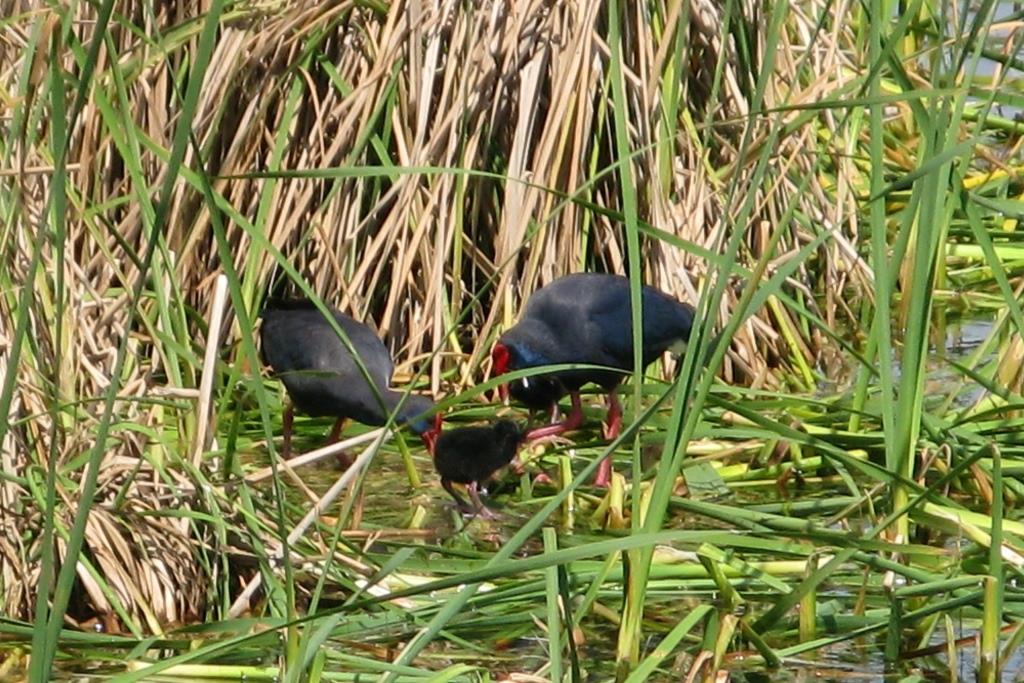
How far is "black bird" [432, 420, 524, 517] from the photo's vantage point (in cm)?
459

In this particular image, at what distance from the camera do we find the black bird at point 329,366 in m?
4.95

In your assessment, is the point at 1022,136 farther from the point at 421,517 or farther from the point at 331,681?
the point at 331,681

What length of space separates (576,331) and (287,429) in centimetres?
86

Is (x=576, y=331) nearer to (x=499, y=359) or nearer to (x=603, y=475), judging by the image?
(x=499, y=359)

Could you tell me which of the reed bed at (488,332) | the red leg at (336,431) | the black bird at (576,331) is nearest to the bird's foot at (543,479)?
the reed bed at (488,332)

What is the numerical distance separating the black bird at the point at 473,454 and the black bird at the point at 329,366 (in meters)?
0.19

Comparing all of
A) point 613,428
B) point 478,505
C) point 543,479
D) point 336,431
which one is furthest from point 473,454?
point 336,431

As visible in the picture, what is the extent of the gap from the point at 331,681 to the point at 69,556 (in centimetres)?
94

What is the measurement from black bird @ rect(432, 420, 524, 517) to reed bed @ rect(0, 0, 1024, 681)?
0.09 m

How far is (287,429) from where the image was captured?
5.24 meters

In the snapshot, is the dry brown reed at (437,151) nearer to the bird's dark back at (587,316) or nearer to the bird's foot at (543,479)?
the bird's dark back at (587,316)

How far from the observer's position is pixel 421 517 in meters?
4.44

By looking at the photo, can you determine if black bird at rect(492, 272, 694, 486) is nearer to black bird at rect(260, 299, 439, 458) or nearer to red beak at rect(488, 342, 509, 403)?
red beak at rect(488, 342, 509, 403)


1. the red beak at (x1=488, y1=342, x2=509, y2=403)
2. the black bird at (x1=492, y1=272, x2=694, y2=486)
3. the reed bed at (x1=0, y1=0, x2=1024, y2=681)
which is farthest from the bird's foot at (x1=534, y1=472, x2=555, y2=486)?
the red beak at (x1=488, y1=342, x2=509, y2=403)
